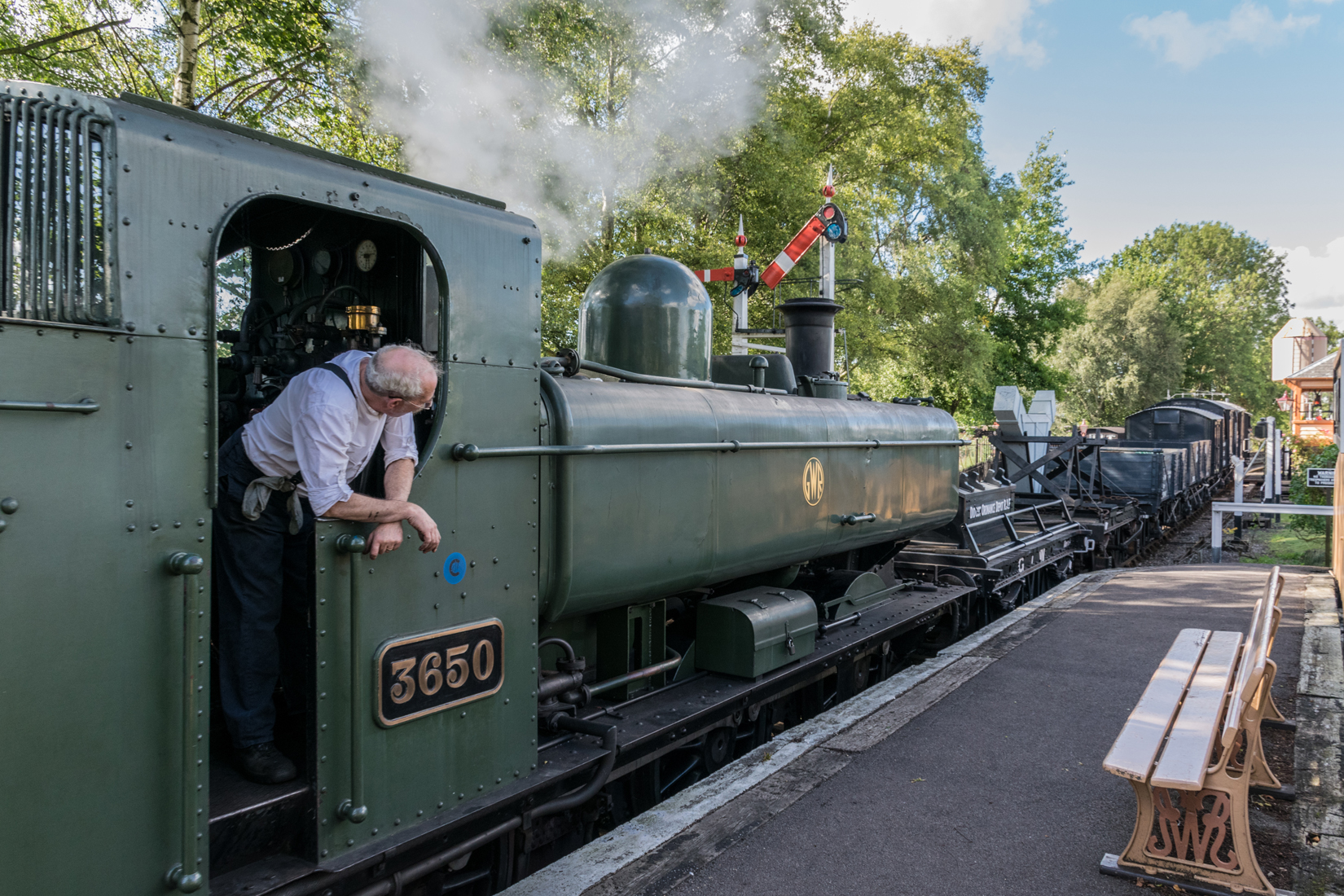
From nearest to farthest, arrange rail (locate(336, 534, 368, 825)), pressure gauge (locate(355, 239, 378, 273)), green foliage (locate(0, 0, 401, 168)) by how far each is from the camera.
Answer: rail (locate(336, 534, 368, 825)) < pressure gauge (locate(355, 239, 378, 273)) < green foliage (locate(0, 0, 401, 168))

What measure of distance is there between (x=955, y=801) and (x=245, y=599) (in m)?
3.06

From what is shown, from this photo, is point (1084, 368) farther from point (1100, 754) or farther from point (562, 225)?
point (1100, 754)

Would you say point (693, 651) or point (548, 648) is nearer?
point (548, 648)

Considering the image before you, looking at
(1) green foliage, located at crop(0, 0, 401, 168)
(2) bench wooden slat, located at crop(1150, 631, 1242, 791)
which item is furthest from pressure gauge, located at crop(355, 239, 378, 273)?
(1) green foliage, located at crop(0, 0, 401, 168)

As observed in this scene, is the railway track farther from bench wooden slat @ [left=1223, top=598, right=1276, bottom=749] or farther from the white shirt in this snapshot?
the white shirt

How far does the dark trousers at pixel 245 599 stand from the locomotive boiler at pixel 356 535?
3.9 inches

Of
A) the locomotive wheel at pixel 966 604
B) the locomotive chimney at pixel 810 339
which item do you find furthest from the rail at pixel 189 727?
the locomotive wheel at pixel 966 604

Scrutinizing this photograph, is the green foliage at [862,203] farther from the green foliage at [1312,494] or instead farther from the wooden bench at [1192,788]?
the green foliage at [1312,494]

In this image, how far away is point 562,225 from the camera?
1155cm

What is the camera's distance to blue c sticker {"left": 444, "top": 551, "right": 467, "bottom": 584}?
279 cm

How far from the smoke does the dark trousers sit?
5.18 m

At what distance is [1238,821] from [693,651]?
2448mm

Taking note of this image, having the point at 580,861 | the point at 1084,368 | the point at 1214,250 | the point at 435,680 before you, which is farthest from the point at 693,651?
the point at 1214,250

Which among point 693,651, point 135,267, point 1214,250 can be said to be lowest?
point 693,651
